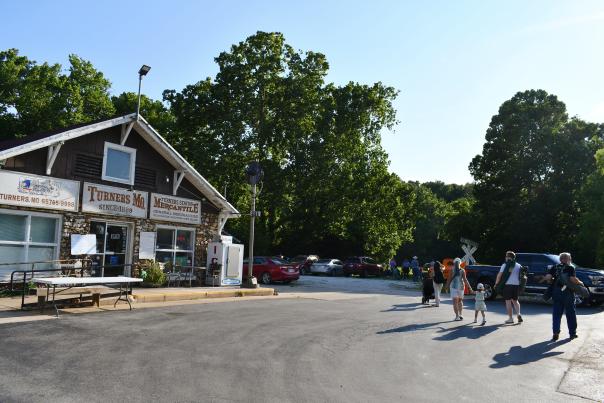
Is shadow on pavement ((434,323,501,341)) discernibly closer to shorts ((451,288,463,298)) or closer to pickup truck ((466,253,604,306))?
shorts ((451,288,463,298))

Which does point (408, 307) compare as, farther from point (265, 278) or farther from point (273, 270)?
point (265, 278)

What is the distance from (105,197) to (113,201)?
1.05ft

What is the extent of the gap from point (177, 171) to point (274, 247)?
97.6 ft

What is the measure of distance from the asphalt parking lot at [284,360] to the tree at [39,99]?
33.5m

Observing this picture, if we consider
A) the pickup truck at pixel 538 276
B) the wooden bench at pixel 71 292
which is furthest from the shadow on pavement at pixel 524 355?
the wooden bench at pixel 71 292

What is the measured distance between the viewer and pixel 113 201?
17703mm

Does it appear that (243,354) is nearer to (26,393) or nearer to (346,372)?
(346,372)

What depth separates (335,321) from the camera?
12.3 meters

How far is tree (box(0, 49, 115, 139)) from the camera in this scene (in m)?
40.0

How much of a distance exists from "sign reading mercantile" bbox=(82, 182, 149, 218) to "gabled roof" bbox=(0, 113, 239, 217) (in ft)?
5.74

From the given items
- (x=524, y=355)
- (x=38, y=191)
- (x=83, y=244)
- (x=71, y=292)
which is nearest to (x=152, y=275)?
(x=83, y=244)

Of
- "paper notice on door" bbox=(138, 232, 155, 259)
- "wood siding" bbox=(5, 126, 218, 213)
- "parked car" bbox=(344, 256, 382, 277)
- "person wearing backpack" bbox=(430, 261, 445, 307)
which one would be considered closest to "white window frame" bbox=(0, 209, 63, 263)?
"wood siding" bbox=(5, 126, 218, 213)

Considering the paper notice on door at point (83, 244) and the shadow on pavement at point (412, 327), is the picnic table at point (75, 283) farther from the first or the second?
the shadow on pavement at point (412, 327)

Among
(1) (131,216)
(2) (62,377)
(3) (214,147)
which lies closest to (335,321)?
(2) (62,377)
